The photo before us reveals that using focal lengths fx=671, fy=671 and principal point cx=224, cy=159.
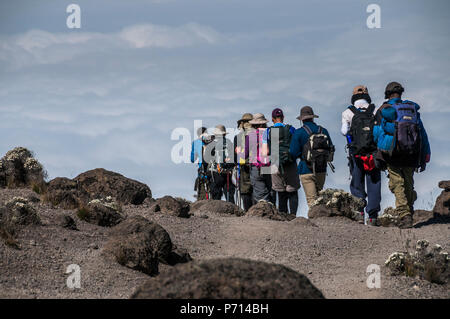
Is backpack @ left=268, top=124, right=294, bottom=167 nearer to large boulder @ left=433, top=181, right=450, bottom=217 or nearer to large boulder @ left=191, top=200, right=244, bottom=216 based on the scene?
large boulder @ left=191, top=200, right=244, bottom=216

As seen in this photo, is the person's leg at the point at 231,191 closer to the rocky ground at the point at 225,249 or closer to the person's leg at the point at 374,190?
the rocky ground at the point at 225,249

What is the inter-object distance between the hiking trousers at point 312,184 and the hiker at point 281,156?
236mm

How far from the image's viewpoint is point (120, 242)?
11148 millimetres

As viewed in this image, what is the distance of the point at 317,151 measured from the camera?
15.2 metres

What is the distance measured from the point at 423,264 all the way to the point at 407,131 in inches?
154

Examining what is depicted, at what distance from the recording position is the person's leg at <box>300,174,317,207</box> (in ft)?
52.2

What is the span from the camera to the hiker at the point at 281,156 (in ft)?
52.1

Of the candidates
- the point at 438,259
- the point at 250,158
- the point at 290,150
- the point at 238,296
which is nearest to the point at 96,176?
the point at 250,158

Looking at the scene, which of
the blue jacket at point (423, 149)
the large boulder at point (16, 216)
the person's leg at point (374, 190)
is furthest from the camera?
the person's leg at point (374, 190)

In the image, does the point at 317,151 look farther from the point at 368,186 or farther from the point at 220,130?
the point at 220,130

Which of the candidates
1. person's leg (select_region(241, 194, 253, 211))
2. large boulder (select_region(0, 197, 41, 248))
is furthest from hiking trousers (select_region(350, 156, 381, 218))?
large boulder (select_region(0, 197, 41, 248))

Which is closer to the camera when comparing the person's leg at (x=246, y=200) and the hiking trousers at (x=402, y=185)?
the hiking trousers at (x=402, y=185)

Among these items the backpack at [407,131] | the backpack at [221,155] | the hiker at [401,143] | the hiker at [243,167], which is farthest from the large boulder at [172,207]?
the backpack at [407,131]

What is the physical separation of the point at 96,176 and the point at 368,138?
23.3 feet
